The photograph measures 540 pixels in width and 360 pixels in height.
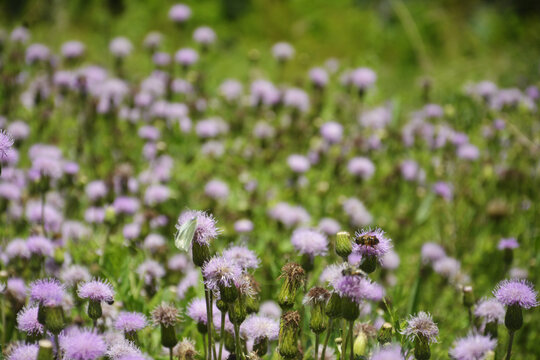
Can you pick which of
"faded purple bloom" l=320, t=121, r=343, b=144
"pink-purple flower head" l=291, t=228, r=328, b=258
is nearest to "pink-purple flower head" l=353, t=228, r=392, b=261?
"pink-purple flower head" l=291, t=228, r=328, b=258

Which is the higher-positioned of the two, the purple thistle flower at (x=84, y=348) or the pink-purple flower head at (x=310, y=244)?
the pink-purple flower head at (x=310, y=244)

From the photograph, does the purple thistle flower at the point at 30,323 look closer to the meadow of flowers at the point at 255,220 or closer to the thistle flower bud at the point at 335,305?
the meadow of flowers at the point at 255,220

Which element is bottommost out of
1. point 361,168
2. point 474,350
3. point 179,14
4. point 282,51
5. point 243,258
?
point 474,350

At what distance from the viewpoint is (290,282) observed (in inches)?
50.9

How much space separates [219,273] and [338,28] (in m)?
7.36

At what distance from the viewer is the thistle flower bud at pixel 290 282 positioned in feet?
4.24

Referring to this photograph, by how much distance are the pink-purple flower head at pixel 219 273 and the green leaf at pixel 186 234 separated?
0.22ft

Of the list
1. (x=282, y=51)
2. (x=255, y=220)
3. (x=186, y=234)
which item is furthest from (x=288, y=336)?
(x=282, y=51)

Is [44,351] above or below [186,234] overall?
below

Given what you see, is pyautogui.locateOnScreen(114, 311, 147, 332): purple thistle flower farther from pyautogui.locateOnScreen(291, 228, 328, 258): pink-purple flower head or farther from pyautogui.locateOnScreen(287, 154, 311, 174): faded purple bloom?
pyautogui.locateOnScreen(287, 154, 311, 174): faded purple bloom

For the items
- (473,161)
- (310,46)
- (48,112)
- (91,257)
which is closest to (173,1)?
(310,46)

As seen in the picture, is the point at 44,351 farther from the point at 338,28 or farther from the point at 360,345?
the point at 338,28

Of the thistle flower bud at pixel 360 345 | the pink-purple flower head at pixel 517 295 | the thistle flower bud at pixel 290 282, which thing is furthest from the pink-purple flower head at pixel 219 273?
the pink-purple flower head at pixel 517 295

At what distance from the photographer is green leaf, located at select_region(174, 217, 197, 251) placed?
3.84ft
